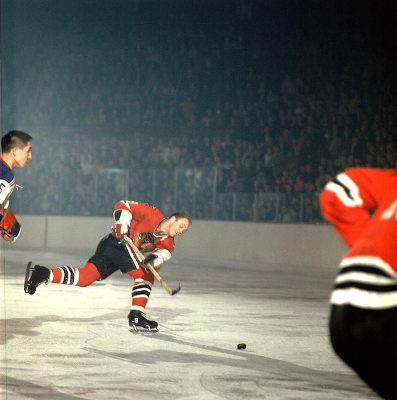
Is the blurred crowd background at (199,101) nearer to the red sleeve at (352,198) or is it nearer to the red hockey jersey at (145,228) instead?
the red hockey jersey at (145,228)

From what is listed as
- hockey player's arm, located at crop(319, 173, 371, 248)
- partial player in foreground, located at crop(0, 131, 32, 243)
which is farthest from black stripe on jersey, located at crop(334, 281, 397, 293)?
partial player in foreground, located at crop(0, 131, 32, 243)

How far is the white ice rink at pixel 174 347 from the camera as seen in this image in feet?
14.5

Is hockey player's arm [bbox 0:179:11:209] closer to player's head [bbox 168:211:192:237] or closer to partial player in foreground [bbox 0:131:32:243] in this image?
partial player in foreground [bbox 0:131:32:243]

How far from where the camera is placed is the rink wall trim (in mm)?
15664

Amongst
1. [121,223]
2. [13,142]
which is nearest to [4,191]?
[13,142]

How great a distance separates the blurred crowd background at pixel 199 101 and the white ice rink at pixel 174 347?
6.99m

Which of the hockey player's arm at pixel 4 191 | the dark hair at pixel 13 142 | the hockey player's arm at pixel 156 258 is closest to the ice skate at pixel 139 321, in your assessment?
the hockey player's arm at pixel 156 258

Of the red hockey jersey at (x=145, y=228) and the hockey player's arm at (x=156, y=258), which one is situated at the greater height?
the red hockey jersey at (x=145, y=228)

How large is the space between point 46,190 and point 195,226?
575cm

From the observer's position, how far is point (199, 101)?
75.8 ft

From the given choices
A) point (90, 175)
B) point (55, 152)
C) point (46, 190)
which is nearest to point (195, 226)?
point (90, 175)

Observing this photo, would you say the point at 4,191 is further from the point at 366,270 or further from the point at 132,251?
the point at 366,270

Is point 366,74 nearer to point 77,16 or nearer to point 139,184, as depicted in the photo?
point 139,184

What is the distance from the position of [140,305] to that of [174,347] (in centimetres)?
89
